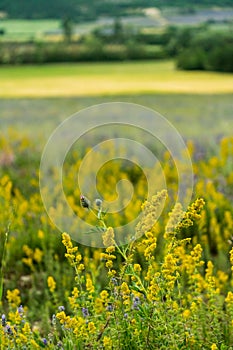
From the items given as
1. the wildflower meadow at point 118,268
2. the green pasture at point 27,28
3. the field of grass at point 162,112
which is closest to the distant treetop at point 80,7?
the green pasture at point 27,28

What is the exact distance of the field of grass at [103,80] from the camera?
16.4 m

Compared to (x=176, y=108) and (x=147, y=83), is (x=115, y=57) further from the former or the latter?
(x=176, y=108)

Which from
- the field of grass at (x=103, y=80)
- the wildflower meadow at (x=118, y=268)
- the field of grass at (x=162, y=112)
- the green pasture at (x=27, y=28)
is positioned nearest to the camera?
the wildflower meadow at (x=118, y=268)

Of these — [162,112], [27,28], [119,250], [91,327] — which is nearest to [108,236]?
[119,250]

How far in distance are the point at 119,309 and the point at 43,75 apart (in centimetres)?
1467

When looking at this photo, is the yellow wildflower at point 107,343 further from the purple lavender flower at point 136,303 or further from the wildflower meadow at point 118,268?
the purple lavender flower at point 136,303

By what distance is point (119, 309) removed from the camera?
2.89 meters

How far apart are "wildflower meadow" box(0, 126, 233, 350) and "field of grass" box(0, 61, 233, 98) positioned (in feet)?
27.2

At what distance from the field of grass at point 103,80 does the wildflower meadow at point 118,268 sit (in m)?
8.29

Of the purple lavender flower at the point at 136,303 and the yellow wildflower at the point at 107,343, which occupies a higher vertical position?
the purple lavender flower at the point at 136,303

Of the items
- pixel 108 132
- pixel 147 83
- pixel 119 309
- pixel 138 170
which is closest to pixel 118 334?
pixel 119 309

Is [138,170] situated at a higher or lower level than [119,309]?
higher

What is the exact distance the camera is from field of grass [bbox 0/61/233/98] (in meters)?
16.4

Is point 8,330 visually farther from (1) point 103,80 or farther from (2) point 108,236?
(1) point 103,80
